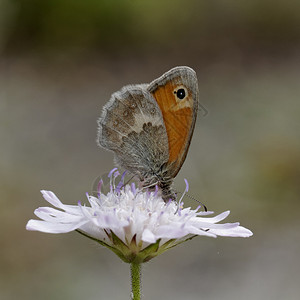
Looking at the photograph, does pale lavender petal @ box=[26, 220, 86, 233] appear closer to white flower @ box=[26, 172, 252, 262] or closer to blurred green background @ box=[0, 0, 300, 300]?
white flower @ box=[26, 172, 252, 262]

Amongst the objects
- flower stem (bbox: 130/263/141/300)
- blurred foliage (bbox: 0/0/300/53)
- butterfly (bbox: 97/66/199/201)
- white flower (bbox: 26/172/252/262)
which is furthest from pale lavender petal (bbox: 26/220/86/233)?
blurred foliage (bbox: 0/0/300/53)

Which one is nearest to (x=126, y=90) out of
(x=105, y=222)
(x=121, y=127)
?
(x=121, y=127)

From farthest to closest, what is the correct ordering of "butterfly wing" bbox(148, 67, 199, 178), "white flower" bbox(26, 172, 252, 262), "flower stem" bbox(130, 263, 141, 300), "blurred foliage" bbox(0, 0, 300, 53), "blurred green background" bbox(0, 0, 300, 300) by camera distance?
"blurred foliage" bbox(0, 0, 300, 53) < "blurred green background" bbox(0, 0, 300, 300) < "butterfly wing" bbox(148, 67, 199, 178) < "white flower" bbox(26, 172, 252, 262) < "flower stem" bbox(130, 263, 141, 300)

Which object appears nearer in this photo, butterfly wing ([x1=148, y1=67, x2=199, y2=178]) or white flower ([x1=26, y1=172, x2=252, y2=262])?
white flower ([x1=26, y1=172, x2=252, y2=262])

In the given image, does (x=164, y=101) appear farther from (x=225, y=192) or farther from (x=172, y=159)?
(x=225, y=192)

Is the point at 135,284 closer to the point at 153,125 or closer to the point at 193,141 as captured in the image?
the point at 153,125

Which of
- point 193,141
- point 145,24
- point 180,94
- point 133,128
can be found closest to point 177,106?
point 180,94

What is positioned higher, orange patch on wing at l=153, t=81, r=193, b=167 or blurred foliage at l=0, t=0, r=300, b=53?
blurred foliage at l=0, t=0, r=300, b=53
